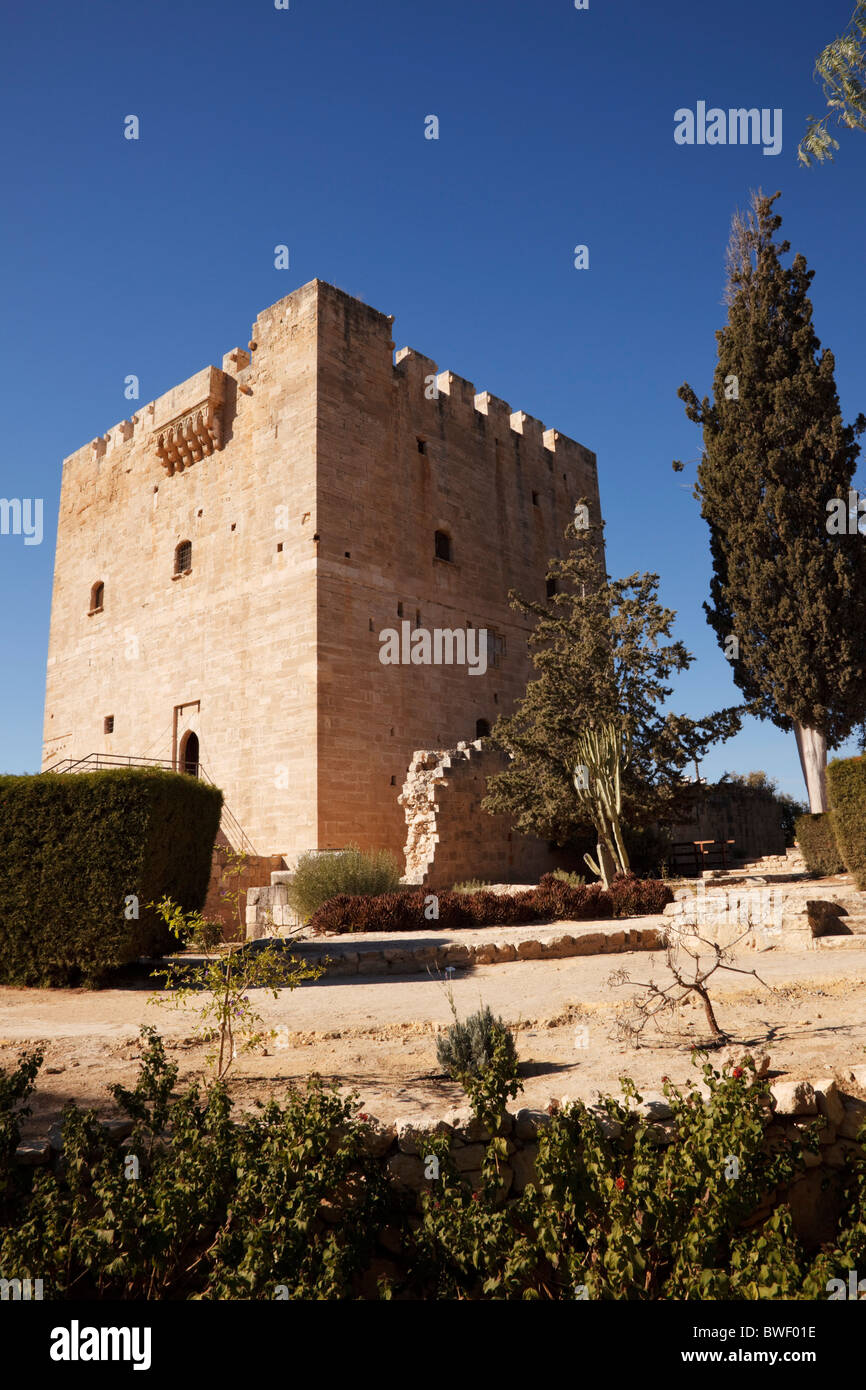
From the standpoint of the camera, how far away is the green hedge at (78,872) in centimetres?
785

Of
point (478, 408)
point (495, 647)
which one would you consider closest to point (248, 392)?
point (478, 408)

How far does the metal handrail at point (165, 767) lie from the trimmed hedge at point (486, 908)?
9.83 ft

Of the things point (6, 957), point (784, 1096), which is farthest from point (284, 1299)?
point (6, 957)

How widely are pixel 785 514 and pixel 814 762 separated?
5.21 meters

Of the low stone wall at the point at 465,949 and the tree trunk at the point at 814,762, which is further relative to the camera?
the tree trunk at the point at 814,762

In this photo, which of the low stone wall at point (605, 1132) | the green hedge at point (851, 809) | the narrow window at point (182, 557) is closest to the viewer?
the low stone wall at point (605, 1132)

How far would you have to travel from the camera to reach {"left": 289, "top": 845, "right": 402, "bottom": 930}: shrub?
41.3 ft

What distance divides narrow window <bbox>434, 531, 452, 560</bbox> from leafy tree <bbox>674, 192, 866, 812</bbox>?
602 centimetres

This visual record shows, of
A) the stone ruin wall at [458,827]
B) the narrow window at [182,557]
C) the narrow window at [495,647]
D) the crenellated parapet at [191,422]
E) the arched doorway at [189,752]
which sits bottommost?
the stone ruin wall at [458,827]

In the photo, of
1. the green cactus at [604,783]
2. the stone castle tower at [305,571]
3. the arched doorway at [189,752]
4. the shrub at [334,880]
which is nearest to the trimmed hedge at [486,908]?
the shrub at [334,880]

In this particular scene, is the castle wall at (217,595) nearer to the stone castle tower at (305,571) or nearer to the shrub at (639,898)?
the stone castle tower at (305,571)

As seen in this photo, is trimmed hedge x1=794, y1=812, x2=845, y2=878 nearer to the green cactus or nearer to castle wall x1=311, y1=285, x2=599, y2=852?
the green cactus

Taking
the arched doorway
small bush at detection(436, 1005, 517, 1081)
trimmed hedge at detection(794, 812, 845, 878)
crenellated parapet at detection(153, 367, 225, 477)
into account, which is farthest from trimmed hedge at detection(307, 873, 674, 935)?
crenellated parapet at detection(153, 367, 225, 477)
